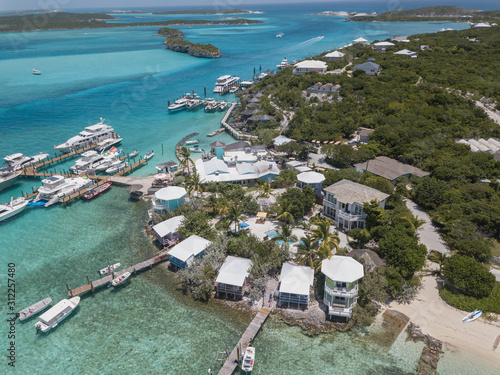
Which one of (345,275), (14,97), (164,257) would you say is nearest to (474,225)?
(345,275)

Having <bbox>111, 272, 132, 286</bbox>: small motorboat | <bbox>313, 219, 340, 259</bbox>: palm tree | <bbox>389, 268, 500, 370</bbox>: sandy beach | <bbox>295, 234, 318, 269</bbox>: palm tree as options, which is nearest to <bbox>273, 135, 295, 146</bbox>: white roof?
<bbox>313, 219, 340, 259</bbox>: palm tree

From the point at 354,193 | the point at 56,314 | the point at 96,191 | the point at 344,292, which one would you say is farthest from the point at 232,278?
the point at 96,191

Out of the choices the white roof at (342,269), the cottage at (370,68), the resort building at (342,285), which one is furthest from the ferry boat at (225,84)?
the resort building at (342,285)

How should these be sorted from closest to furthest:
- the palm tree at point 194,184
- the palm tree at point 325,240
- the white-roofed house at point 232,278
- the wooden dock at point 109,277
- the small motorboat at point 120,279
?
the white-roofed house at point 232,278 < the palm tree at point 325,240 < the wooden dock at point 109,277 < the small motorboat at point 120,279 < the palm tree at point 194,184

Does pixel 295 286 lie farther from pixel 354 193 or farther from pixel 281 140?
pixel 281 140

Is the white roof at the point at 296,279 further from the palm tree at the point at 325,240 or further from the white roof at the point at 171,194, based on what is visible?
the white roof at the point at 171,194

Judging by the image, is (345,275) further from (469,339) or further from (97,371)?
(97,371)

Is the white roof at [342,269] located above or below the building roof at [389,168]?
below
